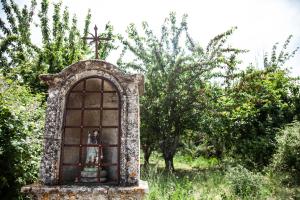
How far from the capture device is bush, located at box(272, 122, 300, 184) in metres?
8.26

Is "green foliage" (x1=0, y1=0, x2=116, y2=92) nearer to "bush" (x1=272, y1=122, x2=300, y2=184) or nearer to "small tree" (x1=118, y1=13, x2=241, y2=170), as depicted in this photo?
"small tree" (x1=118, y1=13, x2=241, y2=170)

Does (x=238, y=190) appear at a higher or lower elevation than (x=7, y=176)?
lower

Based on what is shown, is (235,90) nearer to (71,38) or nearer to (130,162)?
(71,38)

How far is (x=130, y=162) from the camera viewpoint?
137 inches

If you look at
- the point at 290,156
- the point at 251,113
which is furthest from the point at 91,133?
the point at 251,113

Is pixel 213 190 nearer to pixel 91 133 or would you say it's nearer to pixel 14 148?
pixel 91 133

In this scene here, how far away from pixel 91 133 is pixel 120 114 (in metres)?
0.61

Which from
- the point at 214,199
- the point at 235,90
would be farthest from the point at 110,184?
the point at 235,90

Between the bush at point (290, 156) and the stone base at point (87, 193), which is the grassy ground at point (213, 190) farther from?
the stone base at point (87, 193)

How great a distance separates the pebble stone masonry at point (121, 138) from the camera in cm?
325

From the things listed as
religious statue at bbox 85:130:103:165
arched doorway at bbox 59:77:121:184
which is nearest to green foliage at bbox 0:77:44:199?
arched doorway at bbox 59:77:121:184

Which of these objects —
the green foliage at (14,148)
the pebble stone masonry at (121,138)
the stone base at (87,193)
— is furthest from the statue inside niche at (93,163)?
the green foliage at (14,148)

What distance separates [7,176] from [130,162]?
79.4 inches

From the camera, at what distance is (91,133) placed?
13.1 ft
